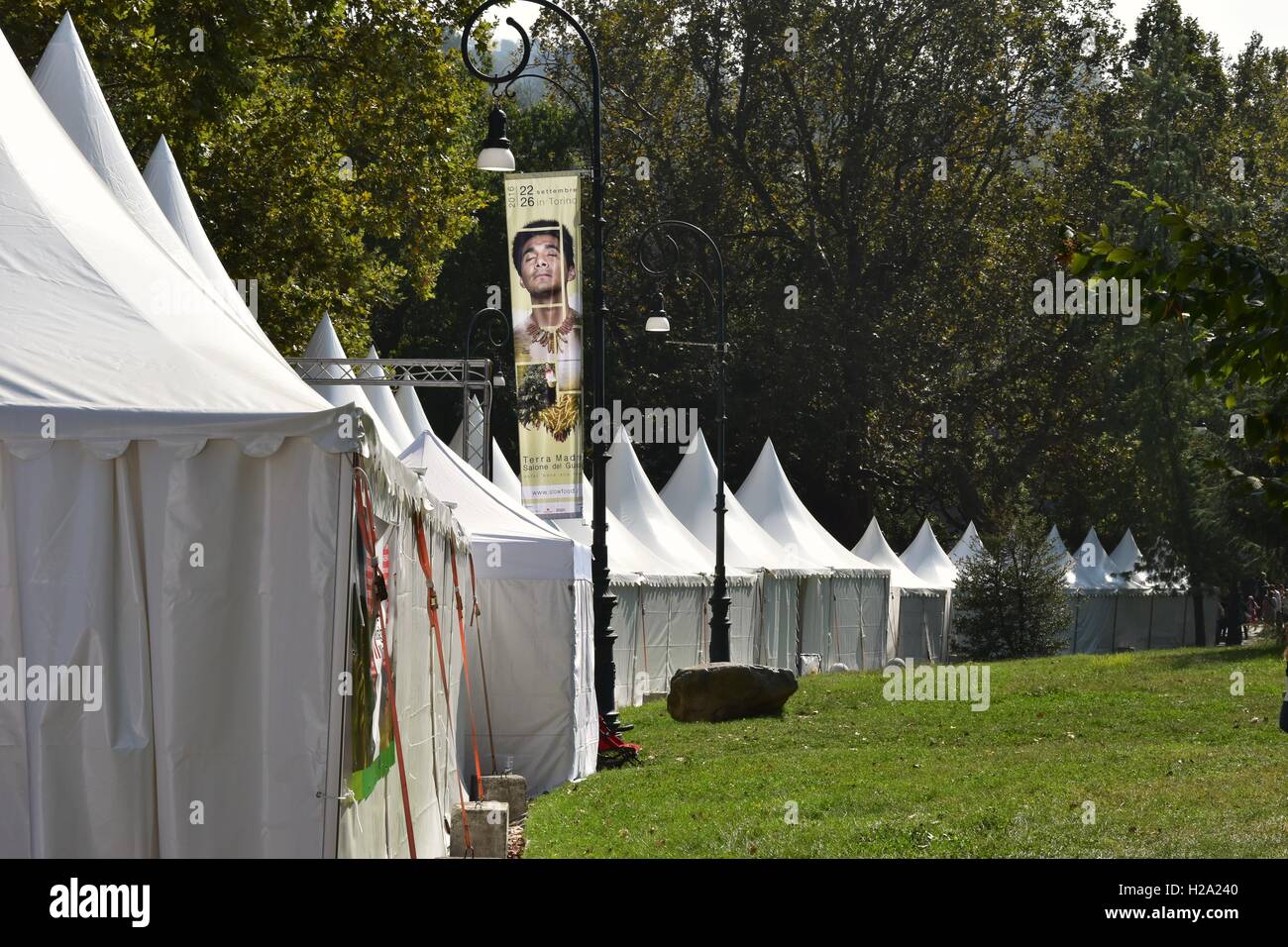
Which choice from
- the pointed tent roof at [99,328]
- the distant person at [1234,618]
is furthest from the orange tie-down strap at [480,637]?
the distant person at [1234,618]

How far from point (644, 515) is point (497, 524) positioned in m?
15.1

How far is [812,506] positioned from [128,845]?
46979 millimetres

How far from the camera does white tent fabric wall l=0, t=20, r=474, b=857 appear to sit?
22.6 feet

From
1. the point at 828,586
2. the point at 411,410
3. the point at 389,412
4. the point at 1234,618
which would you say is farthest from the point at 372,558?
the point at 1234,618

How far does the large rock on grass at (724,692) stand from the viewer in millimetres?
22422

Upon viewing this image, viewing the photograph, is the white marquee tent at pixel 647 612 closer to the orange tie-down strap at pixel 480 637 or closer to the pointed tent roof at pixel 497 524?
the pointed tent roof at pixel 497 524

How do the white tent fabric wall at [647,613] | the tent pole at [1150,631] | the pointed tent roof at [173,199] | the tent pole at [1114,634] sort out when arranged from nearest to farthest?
the pointed tent roof at [173,199] < the white tent fabric wall at [647,613] < the tent pole at [1114,634] < the tent pole at [1150,631]

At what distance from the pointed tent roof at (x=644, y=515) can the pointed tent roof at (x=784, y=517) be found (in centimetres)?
528

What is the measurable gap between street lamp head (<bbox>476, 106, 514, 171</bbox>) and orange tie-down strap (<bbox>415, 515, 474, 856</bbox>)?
264 inches

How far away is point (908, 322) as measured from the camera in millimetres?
47000

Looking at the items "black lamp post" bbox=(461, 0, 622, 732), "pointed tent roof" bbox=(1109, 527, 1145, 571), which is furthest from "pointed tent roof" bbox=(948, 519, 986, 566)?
"black lamp post" bbox=(461, 0, 622, 732)

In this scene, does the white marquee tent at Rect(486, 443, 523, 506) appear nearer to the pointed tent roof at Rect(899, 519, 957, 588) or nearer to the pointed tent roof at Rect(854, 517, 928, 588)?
the pointed tent roof at Rect(854, 517, 928, 588)
